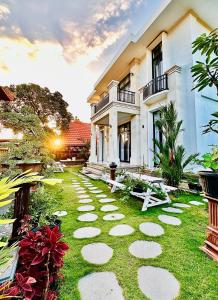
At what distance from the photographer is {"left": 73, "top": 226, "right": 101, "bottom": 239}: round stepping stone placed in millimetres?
2449

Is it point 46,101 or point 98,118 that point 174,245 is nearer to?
point 98,118

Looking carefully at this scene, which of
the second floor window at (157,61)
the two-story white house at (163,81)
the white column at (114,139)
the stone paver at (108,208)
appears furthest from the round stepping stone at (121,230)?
the second floor window at (157,61)

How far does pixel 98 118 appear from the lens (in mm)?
10773

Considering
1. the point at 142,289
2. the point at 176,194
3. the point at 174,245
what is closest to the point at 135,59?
the point at 176,194

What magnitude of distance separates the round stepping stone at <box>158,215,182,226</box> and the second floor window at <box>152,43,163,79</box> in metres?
7.10

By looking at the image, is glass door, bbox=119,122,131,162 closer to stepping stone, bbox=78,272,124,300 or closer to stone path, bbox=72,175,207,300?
stone path, bbox=72,175,207,300

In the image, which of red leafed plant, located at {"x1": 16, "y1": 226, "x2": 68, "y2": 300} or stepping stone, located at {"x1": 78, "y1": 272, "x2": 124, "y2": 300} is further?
A: stepping stone, located at {"x1": 78, "y1": 272, "x2": 124, "y2": 300}

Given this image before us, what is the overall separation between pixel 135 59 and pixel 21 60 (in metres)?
6.39

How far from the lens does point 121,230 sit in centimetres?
262

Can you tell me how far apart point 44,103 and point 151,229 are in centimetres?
1686

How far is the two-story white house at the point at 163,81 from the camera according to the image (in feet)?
20.7

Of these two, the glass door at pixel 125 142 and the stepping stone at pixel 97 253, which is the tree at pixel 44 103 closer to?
the glass door at pixel 125 142

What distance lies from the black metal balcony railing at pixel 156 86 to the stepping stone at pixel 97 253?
6.70m

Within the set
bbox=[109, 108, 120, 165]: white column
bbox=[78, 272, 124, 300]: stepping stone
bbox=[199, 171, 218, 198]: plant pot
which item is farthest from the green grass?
bbox=[109, 108, 120, 165]: white column
